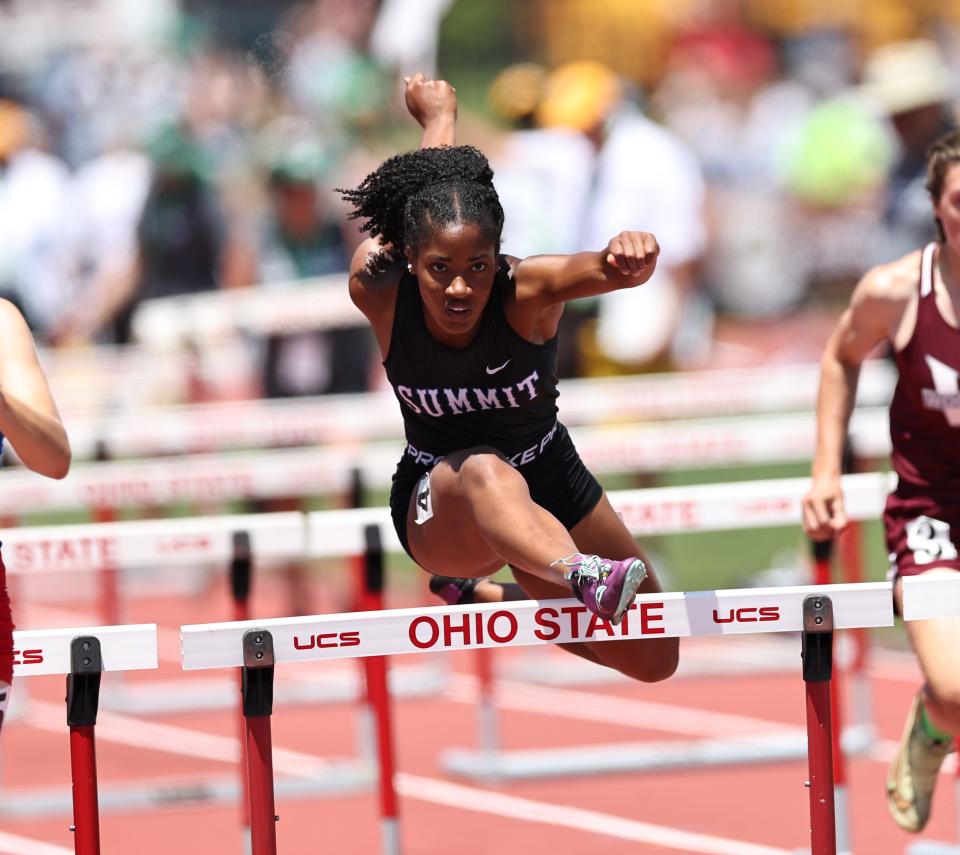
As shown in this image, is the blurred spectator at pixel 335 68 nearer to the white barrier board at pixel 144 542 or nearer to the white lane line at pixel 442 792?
the white lane line at pixel 442 792

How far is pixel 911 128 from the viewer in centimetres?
1311

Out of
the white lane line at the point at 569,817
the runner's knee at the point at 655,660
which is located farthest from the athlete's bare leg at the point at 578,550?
the white lane line at the point at 569,817

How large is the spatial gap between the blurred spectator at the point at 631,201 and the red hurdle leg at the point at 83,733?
713cm

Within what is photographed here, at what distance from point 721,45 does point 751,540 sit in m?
6.80

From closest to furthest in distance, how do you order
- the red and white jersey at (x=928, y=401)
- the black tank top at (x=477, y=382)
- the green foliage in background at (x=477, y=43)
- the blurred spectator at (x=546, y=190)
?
1. the black tank top at (x=477, y=382)
2. the red and white jersey at (x=928, y=401)
3. the blurred spectator at (x=546, y=190)
4. the green foliage in background at (x=477, y=43)

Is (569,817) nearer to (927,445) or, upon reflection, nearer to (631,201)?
(927,445)

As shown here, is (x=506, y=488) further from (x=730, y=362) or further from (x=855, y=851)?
(x=730, y=362)

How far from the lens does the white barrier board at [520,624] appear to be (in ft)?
12.9

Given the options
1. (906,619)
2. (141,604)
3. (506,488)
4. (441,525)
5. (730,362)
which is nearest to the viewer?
(906,619)

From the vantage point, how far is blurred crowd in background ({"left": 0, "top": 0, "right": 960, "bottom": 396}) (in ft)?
44.9

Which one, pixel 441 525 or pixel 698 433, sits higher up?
pixel 698 433

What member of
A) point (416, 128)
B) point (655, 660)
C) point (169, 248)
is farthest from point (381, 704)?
point (416, 128)

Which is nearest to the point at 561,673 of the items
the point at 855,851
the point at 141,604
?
the point at 855,851

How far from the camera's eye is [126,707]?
331 inches
